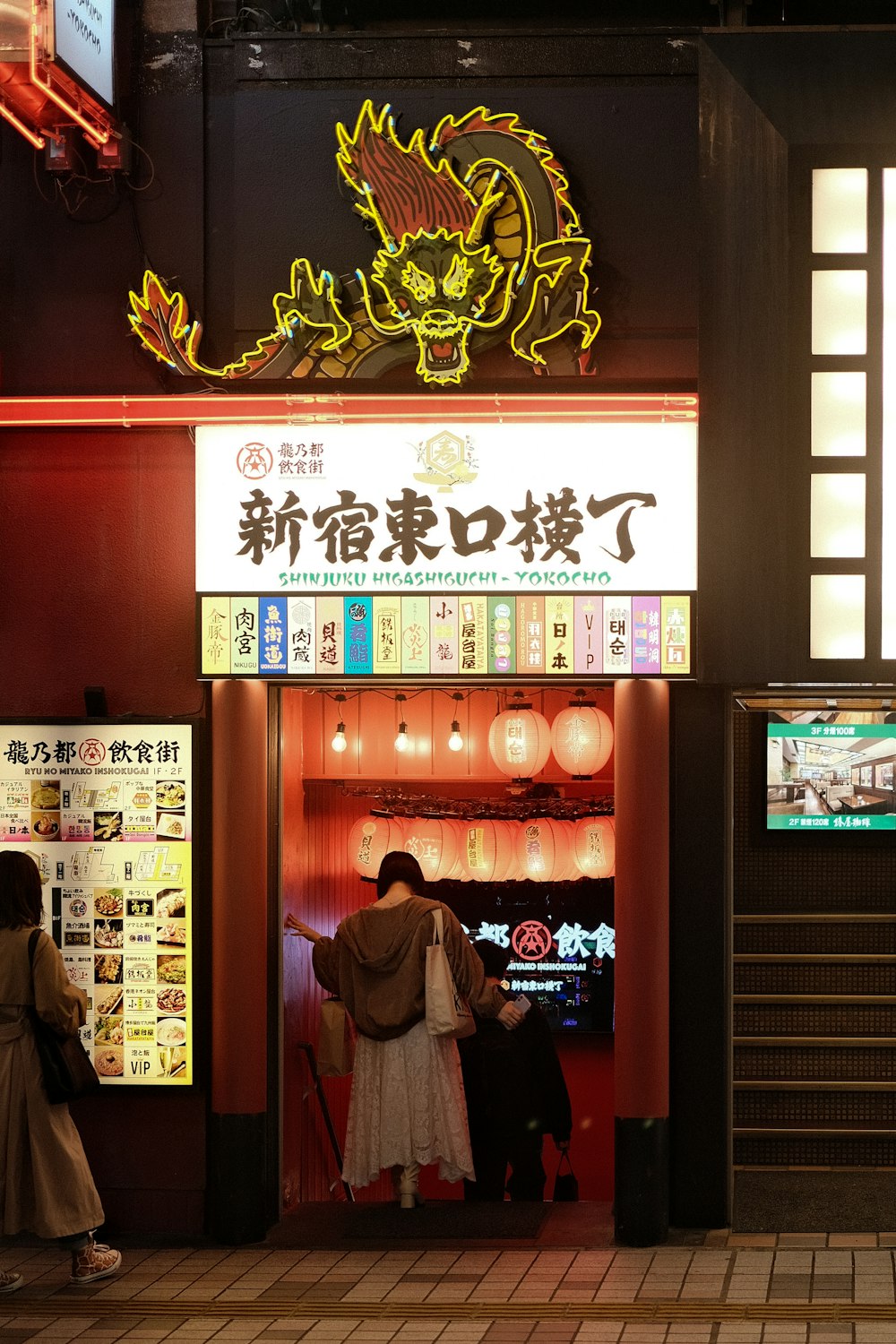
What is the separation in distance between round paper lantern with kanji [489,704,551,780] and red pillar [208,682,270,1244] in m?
2.45

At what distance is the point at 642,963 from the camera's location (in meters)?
9.25

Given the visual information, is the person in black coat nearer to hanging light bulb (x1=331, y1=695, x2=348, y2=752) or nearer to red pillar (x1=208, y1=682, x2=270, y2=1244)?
red pillar (x1=208, y1=682, x2=270, y2=1244)

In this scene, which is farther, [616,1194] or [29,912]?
[616,1194]

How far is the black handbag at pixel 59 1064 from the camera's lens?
27.4ft

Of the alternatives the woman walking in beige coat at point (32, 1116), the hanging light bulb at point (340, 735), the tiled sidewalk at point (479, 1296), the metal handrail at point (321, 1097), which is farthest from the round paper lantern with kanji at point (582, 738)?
the woman walking in beige coat at point (32, 1116)

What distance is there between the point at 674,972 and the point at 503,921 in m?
3.49

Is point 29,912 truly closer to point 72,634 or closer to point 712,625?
point 72,634

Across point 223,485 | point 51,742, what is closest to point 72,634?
point 51,742

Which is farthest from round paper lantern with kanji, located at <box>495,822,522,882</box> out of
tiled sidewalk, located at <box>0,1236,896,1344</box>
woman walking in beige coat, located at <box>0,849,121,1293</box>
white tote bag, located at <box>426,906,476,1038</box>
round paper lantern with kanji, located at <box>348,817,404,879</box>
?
woman walking in beige coat, located at <box>0,849,121,1293</box>

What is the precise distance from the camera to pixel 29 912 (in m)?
8.58

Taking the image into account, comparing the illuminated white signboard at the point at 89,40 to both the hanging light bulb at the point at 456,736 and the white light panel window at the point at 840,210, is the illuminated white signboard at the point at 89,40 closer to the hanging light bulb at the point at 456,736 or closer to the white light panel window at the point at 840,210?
the white light panel window at the point at 840,210

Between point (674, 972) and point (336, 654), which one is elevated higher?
point (336, 654)

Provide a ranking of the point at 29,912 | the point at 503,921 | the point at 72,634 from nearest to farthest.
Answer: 1. the point at 29,912
2. the point at 72,634
3. the point at 503,921

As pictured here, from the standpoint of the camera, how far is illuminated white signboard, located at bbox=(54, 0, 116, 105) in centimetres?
883
